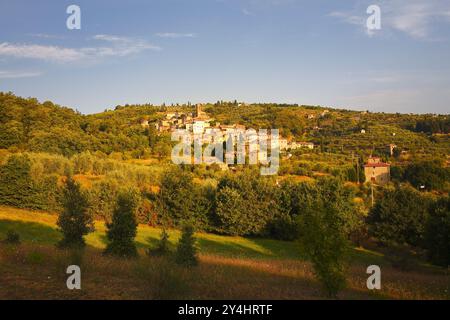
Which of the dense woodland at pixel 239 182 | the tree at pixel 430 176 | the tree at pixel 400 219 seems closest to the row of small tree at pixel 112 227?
the dense woodland at pixel 239 182

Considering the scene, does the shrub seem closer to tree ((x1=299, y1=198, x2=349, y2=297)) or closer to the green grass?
tree ((x1=299, y1=198, x2=349, y2=297))

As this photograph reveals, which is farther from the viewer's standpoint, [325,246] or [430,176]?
[430,176]

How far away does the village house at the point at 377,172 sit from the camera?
204 ft

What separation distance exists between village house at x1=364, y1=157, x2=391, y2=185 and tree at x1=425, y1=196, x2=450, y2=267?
36.4m

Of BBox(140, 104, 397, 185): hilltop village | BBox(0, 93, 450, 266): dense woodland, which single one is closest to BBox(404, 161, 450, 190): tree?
BBox(0, 93, 450, 266): dense woodland

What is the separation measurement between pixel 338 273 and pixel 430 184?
56866 mm

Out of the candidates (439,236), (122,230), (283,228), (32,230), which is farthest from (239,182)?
(122,230)

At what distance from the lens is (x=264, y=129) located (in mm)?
98250

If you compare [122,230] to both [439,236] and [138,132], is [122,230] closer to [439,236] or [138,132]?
[439,236]

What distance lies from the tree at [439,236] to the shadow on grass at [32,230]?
25.0m

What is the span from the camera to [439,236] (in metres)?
23.8

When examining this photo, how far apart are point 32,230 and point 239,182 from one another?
19.3 m

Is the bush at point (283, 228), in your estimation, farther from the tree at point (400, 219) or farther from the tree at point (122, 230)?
the tree at point (122, 230)
